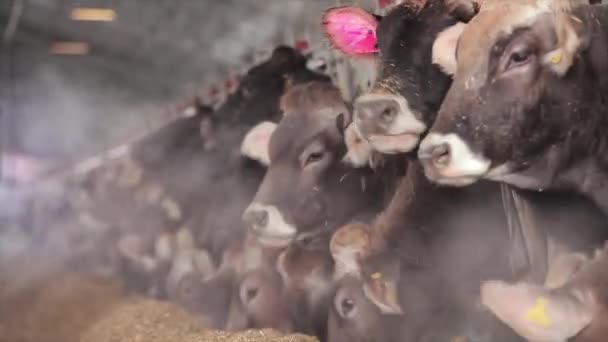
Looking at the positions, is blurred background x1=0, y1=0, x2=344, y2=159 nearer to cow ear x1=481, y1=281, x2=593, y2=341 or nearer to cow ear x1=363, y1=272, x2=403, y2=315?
cow ear x1=363, y1=272, x2=403, y2=315

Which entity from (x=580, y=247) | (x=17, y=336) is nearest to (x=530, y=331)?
(x=580, y=247)

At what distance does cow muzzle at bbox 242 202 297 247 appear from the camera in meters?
2.50

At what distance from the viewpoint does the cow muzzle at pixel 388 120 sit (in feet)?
6.32

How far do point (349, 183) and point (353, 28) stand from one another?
55 cm

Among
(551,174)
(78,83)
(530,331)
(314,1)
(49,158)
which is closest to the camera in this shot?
(530,331)

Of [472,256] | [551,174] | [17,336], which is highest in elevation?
[551,174]

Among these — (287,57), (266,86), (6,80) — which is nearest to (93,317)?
(266,86)

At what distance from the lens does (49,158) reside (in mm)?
6855

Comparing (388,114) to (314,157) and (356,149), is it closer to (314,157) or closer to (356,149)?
(356,149)

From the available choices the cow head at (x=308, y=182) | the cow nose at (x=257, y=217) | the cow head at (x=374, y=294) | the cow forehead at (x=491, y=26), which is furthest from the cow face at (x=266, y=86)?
the cow forehead at (x=491, y=26)

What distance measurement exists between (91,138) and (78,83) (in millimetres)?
450

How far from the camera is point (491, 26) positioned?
5.45ft

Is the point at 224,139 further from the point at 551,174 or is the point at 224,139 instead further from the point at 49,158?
the point at 49,158

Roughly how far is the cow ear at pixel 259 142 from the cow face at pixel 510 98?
140 cm
